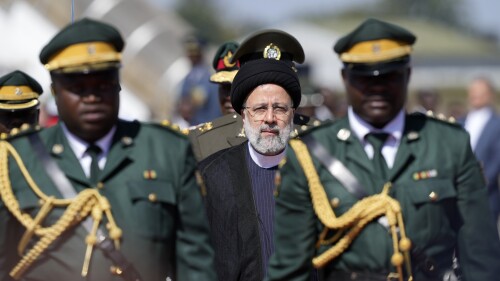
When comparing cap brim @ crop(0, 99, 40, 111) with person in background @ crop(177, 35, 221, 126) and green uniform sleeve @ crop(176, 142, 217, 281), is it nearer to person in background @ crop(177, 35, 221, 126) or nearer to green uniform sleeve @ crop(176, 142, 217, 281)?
green uniform sleeve @ crop(176, 142, 217, 281)

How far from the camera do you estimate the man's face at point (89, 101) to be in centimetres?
658

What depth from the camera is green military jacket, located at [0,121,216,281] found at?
21.9ft

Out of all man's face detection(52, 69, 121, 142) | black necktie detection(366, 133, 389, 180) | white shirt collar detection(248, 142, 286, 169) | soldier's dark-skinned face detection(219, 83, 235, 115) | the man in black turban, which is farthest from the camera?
soldier's dark-skinned face detection(219, 83, 235, 115)

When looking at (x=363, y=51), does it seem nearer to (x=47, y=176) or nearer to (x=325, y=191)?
(x=325, y=191)

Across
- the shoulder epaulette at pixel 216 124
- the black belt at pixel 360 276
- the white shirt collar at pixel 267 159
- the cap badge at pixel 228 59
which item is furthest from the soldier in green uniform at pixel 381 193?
the cap badge at pixel 228 59

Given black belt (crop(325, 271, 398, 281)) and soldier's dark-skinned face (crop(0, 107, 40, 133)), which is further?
soldier's dark-skinned face (crop(0, 107, 40, 133))

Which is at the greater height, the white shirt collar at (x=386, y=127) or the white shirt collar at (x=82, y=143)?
the white shirt collar at (x=82, y=143)

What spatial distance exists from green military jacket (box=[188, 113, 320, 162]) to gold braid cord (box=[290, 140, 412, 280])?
8.21 feet

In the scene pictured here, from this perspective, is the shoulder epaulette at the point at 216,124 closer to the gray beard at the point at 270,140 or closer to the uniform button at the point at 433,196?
the gray beard at the point at 270,140

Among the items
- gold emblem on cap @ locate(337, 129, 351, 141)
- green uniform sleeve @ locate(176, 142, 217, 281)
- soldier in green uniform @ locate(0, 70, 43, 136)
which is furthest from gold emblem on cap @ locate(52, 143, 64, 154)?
soldier in green uniform @ locate(0, 70, 43, 136)

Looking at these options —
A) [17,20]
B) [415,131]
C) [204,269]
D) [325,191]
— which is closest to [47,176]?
[204,269]

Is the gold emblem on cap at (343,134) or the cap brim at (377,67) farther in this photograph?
the gold emblem on cap at (343,134)

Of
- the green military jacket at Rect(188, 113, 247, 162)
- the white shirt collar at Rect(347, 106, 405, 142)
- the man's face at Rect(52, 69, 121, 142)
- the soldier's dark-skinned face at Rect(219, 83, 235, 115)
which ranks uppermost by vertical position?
the man's face at Rect(52, 69, 121, 142)

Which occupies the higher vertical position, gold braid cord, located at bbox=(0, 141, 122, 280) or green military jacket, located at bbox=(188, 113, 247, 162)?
gold braid cord, located at bbox=(0, 141, 122, 280)
